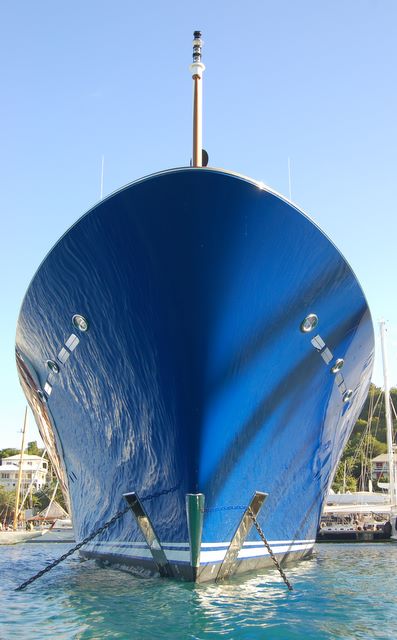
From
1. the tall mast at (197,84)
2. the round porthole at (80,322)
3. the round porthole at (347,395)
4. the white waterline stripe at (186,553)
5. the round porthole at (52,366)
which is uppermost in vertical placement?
the tall mast at (197,84)

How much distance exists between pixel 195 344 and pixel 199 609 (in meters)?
3.23

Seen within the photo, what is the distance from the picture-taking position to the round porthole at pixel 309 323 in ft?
29.4

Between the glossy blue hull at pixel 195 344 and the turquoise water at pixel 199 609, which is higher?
the glossy blue hull at pixel 195 344

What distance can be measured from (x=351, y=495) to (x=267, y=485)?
970 inches

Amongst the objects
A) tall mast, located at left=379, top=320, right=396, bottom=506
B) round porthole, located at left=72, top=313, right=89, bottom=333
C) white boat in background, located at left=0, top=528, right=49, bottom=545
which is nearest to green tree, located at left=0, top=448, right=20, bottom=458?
white boat in background, located at left=0, top=528, right=49, bottom=545

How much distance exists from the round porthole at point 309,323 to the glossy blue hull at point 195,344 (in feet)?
0.35

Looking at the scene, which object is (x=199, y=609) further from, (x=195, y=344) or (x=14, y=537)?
(x=14, y=537)

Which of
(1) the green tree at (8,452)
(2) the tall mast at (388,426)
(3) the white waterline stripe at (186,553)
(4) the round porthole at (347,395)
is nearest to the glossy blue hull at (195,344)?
(3) the white waterline stripe at (186,553)

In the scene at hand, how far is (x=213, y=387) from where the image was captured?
8.28 metres

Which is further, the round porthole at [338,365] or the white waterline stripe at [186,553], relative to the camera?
the round porthole at [338,365]

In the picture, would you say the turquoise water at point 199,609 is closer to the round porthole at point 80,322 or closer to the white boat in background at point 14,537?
the round porthole at point 80,322

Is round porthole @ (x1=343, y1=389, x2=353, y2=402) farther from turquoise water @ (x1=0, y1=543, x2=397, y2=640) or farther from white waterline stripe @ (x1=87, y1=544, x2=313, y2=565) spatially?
turquoise water @ (x1=0, y1=543, x2=397, y2=640)

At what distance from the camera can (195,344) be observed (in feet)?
26.7

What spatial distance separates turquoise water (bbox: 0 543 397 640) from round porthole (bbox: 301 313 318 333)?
12.2 feet
